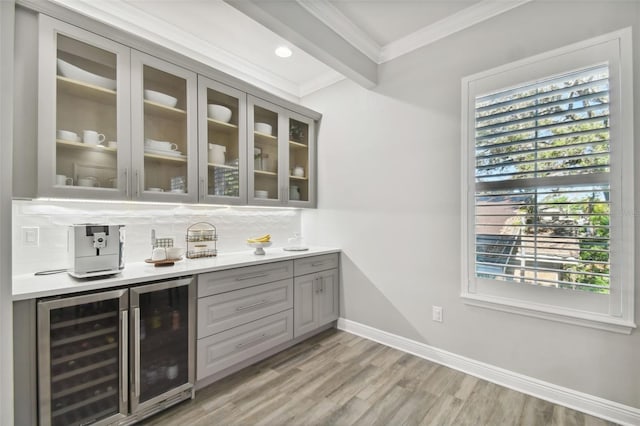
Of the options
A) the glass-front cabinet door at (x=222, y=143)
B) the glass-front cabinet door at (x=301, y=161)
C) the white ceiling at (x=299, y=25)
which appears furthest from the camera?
the glass-front cabinet door at (x=301, y=161)

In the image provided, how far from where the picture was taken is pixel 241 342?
2.24 metres

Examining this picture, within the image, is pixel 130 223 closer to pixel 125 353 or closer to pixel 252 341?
pixel 125 353

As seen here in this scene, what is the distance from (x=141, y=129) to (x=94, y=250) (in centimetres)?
85

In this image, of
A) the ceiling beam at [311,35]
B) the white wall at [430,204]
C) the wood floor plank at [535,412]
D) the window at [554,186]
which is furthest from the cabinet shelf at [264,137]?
the wood floor plank at [535,412]

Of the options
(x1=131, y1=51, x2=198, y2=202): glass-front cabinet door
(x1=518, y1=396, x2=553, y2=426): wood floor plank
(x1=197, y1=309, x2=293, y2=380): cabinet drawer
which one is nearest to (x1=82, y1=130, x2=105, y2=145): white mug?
(x1=131, y1=51, x2=198, y2=202): glass-front cabinet door

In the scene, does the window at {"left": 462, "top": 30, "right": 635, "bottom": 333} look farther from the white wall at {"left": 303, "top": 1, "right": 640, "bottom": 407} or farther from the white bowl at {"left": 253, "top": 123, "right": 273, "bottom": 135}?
the white bowl at {"left": 253, "top": 123, "right": 273, "bottom": 135}

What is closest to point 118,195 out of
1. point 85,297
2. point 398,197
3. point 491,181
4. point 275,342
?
point 85,297

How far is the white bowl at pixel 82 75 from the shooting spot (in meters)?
1.71

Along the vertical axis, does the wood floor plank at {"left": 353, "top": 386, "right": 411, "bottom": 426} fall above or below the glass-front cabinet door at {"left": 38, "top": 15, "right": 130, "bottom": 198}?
below

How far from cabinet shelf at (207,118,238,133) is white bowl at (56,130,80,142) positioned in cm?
90

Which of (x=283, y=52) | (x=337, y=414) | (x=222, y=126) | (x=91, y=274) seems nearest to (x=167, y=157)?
(x=222, y=126)

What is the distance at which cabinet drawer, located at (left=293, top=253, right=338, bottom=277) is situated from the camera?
2.74m

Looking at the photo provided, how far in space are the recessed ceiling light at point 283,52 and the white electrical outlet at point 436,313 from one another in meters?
2.74

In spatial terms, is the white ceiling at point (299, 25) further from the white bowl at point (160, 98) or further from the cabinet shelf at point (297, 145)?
the cabinet shelf at point (297, 145)
